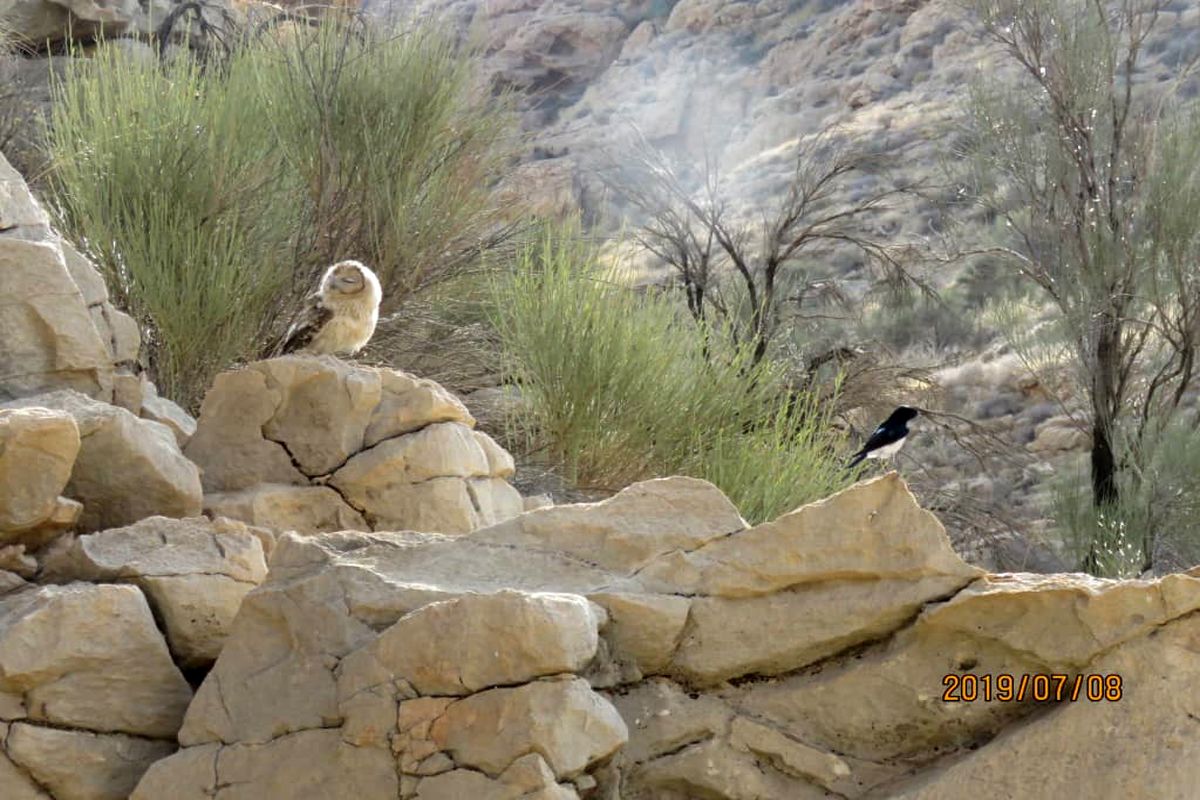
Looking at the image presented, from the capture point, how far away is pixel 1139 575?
975cm

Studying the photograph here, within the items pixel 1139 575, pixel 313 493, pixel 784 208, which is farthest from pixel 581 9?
→ pixel 313 493

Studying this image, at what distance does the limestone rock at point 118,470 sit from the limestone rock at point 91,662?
22.5 inches

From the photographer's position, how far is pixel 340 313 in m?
6.59

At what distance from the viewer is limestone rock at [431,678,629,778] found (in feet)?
11.3

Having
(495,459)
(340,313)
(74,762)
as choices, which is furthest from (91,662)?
(340,313)

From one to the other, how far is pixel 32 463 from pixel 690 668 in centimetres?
168

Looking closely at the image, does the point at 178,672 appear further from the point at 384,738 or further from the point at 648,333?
the point at 648,333

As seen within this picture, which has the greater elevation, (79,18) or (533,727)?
(533,727)

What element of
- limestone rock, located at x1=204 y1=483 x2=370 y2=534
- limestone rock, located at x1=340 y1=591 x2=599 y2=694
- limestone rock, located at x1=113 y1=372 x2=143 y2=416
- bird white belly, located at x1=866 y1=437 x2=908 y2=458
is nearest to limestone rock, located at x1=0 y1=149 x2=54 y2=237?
limestone rock, located at x1=113 y1=372 x2=143 y2=416

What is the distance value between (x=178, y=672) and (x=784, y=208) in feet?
29.9

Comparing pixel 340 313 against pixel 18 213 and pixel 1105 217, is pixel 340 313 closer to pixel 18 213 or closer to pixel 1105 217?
pixel 18 213

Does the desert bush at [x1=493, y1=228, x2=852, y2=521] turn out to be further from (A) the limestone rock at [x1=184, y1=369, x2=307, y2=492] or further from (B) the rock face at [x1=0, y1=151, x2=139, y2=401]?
(B) the rock face at [x1=0, y1=151, x2=139, y2=401]

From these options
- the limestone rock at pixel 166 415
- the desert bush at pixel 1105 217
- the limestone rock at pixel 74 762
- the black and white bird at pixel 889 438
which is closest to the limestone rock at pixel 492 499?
the limestone rock at pixel 166 415
